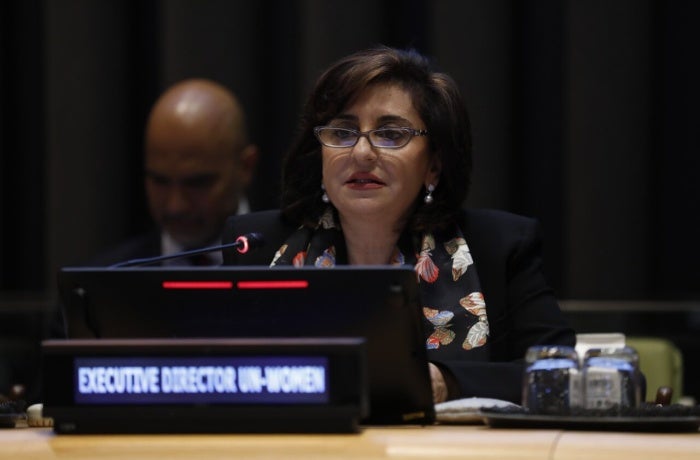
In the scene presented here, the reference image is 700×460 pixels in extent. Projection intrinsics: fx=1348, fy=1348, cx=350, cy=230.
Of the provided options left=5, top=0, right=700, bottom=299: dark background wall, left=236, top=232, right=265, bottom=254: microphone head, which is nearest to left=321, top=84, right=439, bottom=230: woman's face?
left=236, top=232, right=265, bottom=254: microphone head

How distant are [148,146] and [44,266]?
75 cm

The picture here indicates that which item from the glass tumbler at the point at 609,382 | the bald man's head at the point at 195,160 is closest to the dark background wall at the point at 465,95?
the bald man's head at the point at 195,160

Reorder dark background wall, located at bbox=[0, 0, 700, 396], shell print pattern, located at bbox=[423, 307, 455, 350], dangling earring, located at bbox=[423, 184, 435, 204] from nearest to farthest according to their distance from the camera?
shell print pattern, located at bbox=[423, 307, 455, 350] < dangling earring, located at bbox=[423, 184, 435, 204] < dark background wall, located at bbox=[0, 0, 700, 396]

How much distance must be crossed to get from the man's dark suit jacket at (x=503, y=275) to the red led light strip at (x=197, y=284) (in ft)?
2.68

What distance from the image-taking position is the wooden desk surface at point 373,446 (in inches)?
57.1

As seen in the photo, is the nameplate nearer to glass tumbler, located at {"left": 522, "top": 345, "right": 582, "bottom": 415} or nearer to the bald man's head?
glass tumbler, located at {"left": 522, "top": 345, "right": 582, "bottom": 415}

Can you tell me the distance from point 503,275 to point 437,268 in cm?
13

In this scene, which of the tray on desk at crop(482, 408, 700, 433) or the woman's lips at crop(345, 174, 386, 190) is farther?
the woman's lips at crop(345, 174, 386, 190)

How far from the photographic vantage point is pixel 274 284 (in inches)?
67.7

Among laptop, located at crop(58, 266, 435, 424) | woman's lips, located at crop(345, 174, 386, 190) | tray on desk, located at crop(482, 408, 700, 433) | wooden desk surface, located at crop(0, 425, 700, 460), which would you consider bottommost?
tray on desk, located at crop(482, 408, 700, 433)

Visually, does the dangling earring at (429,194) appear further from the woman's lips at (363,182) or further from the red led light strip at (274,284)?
the red led light strip at (274,284)

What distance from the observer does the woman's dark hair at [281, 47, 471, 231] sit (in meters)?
2.69

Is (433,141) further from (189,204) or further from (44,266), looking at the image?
(44,266)

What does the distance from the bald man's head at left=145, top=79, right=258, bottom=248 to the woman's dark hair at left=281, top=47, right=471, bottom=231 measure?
138 centimetres
